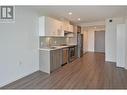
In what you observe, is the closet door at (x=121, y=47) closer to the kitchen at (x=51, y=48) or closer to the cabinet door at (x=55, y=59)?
the kitchen at (x=51, y=48)

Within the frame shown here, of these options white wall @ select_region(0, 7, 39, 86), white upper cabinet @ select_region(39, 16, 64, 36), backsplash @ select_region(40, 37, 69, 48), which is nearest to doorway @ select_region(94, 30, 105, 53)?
backsplash @ select_region(40, 37, 69, 48)

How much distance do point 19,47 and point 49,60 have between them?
4.15 feet

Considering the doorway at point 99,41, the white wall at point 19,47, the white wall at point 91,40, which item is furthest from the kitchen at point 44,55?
the white wall at point 91,40

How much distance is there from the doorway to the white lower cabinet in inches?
321

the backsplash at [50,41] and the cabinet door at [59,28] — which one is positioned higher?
the cabinet door at [59,28]

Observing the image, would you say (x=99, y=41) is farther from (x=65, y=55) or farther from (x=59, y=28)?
(x=59, y=28)

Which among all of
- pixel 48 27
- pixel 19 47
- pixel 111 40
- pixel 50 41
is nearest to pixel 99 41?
pixel 111 40

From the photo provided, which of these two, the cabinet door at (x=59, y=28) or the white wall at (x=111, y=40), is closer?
the cabinet door at (x=59, y=28)

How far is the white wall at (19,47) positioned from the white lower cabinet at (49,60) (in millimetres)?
201

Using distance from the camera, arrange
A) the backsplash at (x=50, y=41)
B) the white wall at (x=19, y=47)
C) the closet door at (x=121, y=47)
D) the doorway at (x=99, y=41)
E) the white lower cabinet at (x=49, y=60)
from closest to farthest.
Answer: the white wall at (x=19, y=47)
the white lower cabinet at (x=49, y=60)
the backsplash at (x=50, y=41)
the closet door at (x=121, y=47)
the doorway at (x=99, y=41)

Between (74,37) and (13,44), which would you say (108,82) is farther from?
(74,37)

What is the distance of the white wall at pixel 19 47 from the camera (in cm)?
384

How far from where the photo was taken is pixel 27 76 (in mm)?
4852
